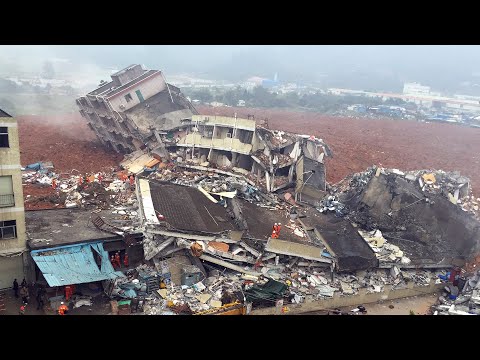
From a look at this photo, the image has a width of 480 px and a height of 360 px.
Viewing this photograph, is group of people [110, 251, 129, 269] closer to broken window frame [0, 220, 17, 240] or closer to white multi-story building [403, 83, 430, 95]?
broken window frame [0, 220, 17, 240]

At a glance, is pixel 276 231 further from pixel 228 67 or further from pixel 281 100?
pixel 228 67

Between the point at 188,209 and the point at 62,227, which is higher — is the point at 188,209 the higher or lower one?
the higher one

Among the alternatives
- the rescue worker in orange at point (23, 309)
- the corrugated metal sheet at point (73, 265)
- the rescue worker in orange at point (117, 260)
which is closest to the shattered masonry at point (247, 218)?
the corrugated metal sheet at point (73, 265)

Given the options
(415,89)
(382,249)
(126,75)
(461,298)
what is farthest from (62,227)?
(415,89)

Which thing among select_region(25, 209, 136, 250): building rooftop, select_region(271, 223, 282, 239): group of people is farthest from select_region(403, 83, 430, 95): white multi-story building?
select_region(25, 209, 136, 250): building rooftop

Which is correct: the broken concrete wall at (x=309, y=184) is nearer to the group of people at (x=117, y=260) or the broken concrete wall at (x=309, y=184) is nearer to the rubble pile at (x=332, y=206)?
the rubble pile at (x=332, y=206)

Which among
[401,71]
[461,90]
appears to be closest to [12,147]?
[461,90]
